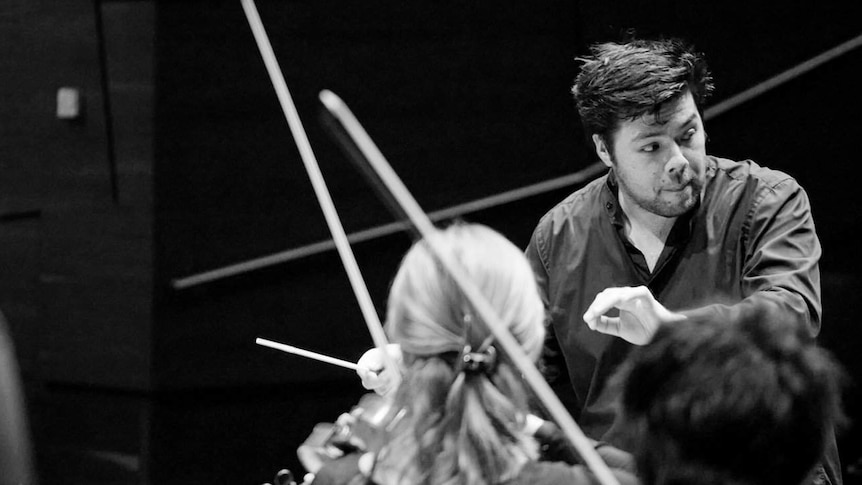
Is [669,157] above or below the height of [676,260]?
above

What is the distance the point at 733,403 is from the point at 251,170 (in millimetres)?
2023

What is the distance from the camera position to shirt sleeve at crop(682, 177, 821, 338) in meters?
1.82

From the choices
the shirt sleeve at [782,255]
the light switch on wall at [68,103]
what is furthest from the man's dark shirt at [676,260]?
the light switch on wall at [68,103]

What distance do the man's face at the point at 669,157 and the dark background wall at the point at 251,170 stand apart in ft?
2.82

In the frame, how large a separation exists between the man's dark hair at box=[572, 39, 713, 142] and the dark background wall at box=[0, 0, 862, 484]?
0.79 m

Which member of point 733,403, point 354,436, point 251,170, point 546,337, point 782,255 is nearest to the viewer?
point 733,403

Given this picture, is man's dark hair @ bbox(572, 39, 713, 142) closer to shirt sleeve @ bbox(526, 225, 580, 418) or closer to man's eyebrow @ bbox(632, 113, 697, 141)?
man's eyebrow @ bbox(632, 113, 697, 141)

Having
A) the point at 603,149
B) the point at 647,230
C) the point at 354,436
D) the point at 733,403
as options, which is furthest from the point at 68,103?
the point at 733,403

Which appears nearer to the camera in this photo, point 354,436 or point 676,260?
point 354,436

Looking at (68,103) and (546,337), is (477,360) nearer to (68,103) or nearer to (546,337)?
(546,337)

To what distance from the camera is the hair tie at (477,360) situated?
1348 mm

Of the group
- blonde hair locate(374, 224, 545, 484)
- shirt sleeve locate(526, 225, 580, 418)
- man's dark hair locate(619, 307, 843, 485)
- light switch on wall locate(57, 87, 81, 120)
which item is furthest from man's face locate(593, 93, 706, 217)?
light switch on wall locate(57, 87, 81, 120)

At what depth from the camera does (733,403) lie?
1141mm

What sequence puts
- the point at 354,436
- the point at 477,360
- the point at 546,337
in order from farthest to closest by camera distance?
the point at 546,337 → the point at 354,436 → the point at 477,360
